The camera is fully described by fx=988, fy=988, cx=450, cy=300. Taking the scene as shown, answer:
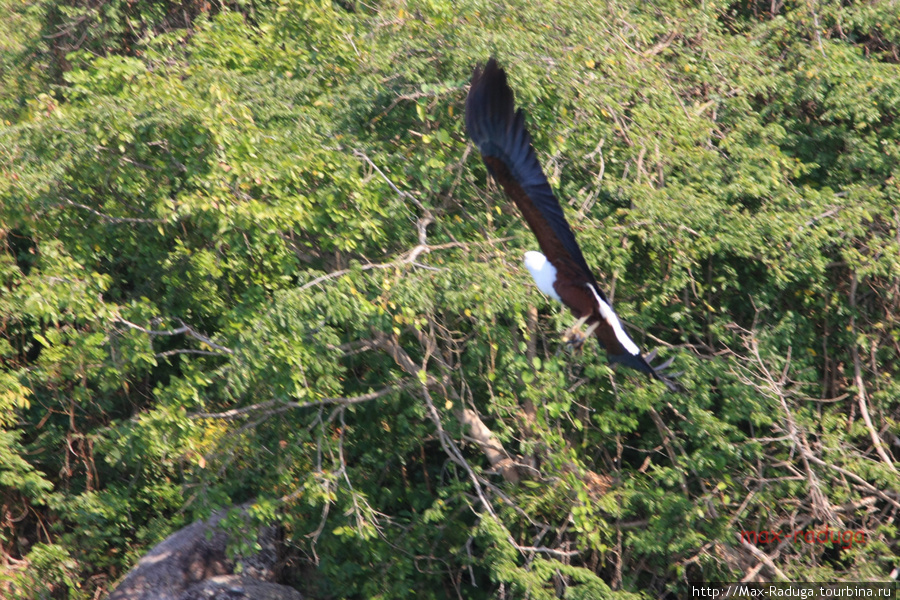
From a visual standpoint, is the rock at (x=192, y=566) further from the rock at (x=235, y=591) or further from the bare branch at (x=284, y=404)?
the bare branch at (x=284, y=404)

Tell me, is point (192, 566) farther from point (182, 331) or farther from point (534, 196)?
point (534, 196)

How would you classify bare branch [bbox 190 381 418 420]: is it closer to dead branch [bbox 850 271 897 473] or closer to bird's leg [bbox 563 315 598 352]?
bird's leg [bbox 563 315 598 352]

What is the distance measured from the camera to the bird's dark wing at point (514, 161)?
4.32 metres

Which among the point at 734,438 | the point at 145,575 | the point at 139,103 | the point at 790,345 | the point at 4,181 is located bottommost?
the point at 145,575

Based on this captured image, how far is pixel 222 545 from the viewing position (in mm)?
6746

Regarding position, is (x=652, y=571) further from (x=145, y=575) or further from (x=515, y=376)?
(x=145, y=575)

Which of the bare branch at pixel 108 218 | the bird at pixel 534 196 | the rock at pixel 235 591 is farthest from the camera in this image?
the rock at pixel 235 591

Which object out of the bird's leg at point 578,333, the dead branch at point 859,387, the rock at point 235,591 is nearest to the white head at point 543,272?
the bird's leg at point 578,333

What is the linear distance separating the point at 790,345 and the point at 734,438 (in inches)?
26.6

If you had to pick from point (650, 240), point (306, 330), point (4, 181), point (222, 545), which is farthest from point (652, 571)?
point (4, 181)

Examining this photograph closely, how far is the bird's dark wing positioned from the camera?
4.32 metres
